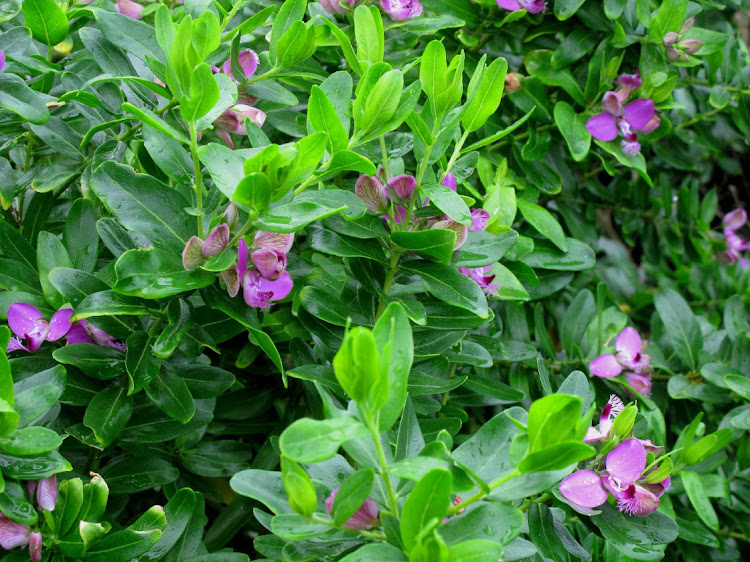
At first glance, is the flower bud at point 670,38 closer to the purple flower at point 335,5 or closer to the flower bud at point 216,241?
the purple flower at point 335,5

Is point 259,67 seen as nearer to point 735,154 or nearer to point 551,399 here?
point 551,399

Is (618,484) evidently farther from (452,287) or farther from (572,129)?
(572,129)

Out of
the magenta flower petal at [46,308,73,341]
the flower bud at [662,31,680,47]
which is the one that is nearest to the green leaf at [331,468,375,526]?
the magenta flower petal at [46,308,73,341]

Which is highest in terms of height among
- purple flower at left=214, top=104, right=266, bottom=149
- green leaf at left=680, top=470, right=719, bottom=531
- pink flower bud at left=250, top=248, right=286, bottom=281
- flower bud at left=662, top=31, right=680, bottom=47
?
purple flower at left=214, top=104, right=266, bottom=149

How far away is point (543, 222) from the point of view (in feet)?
5.35

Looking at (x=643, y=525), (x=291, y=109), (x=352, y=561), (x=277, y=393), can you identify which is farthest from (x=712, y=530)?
(x=291, y=109)

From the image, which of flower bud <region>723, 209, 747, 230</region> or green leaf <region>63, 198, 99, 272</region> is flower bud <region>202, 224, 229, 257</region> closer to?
green leaf <region>63, 198, 99, 272</region>

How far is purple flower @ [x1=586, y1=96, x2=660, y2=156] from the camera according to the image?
1.64m

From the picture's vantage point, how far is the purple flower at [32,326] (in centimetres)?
108

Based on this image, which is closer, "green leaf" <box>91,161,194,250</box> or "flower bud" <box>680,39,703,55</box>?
"green leaf" <box>91,161,194,250</box>

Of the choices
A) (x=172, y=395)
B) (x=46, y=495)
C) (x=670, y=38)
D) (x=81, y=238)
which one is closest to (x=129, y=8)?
(x=81, y=238)

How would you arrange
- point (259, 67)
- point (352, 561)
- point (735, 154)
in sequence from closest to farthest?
point (352, 561), point (259, 67), point (735, 154)

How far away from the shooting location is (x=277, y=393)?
1495mm

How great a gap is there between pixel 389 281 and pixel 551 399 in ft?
1.41
